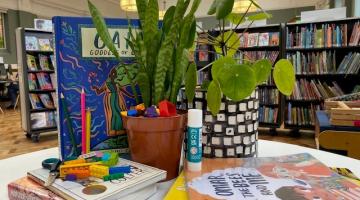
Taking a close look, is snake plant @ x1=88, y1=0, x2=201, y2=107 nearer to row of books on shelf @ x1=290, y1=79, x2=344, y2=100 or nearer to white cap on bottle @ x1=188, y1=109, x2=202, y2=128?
white cap on bottle @ x1=188, y1=109, x2=202, y2=128

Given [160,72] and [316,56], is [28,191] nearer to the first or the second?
[160,72]

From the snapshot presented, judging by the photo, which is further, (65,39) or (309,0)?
(309,0)

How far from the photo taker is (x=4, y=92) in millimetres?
7172

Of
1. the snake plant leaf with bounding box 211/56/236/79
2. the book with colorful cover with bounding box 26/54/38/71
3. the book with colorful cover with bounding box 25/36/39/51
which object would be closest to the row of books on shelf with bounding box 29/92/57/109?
the book with colorful cover with bounding box 26/54/38/71

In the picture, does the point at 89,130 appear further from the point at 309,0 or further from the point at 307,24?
the point at 309,0

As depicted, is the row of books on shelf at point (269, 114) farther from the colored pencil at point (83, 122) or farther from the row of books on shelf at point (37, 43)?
the colored pencil at point (83, 122)

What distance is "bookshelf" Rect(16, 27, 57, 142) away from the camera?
12.7 feet

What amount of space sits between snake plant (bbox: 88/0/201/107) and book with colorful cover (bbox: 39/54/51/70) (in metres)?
3.83

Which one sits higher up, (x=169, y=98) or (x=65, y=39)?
(x=65, y=39)

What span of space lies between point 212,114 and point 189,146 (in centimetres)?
10

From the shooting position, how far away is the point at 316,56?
381 cm

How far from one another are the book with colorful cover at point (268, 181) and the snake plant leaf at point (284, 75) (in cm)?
17

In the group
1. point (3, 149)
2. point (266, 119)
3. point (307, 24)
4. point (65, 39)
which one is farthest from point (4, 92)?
point (65, 39)

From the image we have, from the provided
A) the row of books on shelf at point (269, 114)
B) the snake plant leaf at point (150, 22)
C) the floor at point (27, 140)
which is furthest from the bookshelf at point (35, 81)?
the snake plant leaf at point (150, 22)
